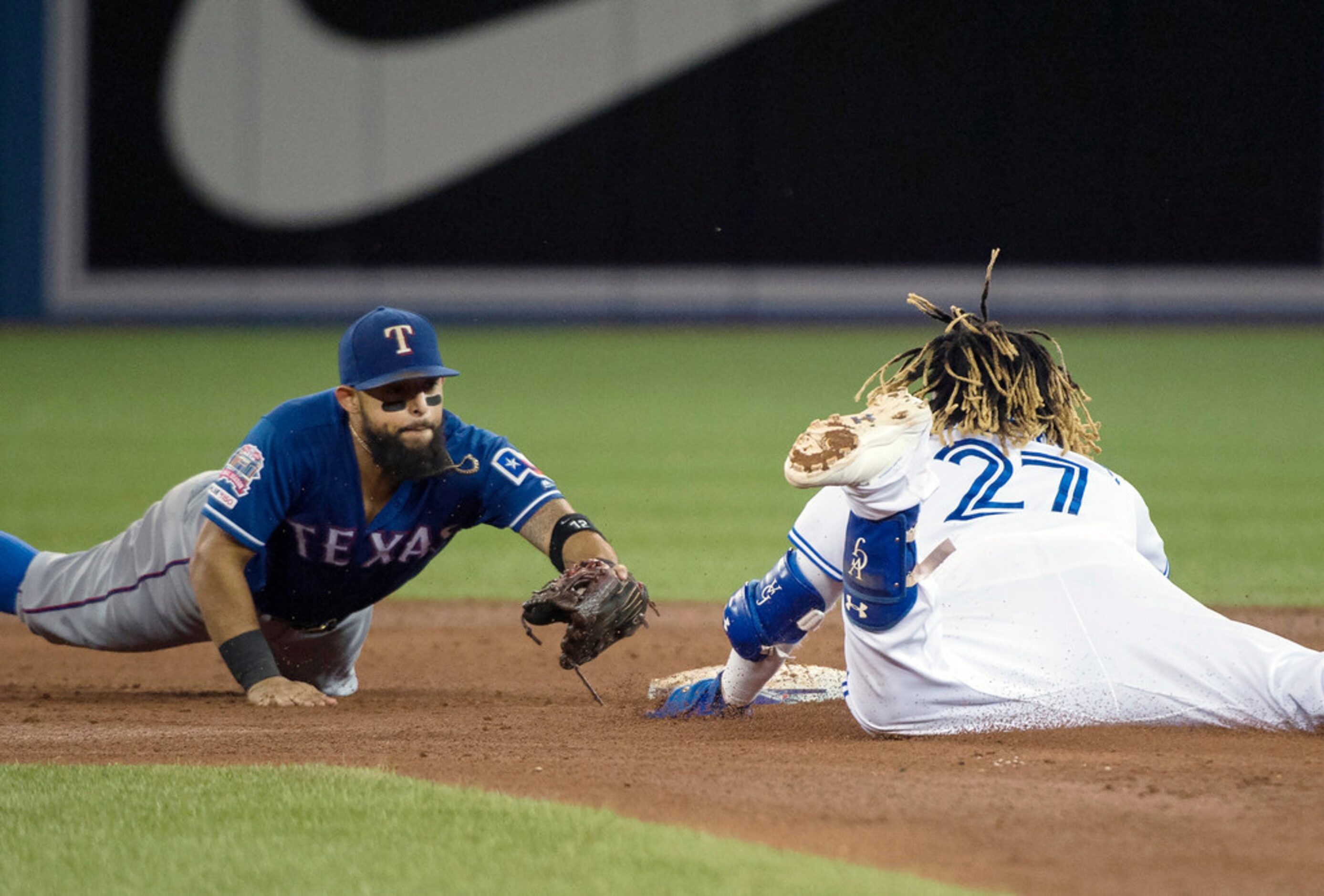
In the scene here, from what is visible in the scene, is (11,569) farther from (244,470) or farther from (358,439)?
(358,439)

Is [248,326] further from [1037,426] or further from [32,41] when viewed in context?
[1037,426]

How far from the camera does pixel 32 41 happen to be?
805 inches

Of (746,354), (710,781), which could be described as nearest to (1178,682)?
(710,781)

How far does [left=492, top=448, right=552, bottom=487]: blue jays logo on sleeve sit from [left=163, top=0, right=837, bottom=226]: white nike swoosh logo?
52.1 feet

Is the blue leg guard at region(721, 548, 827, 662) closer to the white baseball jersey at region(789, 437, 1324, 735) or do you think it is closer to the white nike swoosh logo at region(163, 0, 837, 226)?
the white baseball jersey at region(789, 437, 1324, 735)

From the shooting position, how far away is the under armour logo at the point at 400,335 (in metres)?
4.53

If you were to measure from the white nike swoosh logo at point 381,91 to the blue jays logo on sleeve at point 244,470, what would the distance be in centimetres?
1593

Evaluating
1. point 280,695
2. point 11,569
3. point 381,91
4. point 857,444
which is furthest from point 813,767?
point 381,91

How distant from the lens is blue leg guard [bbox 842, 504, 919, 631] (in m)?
3.61

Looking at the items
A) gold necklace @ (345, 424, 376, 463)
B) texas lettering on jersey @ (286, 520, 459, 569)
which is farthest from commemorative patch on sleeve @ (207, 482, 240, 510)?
gold necklace @ (345, 424, 376, 463)

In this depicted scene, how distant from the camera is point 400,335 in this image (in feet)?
14.9

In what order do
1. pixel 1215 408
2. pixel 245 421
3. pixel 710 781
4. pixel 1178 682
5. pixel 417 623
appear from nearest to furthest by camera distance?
pixel 710 781, pixel 1178 682, pixel 417 623, pixel 245 421, pixel 1215 408

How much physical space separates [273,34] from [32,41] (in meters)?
3.01

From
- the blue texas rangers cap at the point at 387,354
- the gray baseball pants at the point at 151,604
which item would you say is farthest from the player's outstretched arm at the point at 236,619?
the blue texas rangers cap at the point at 387,354
